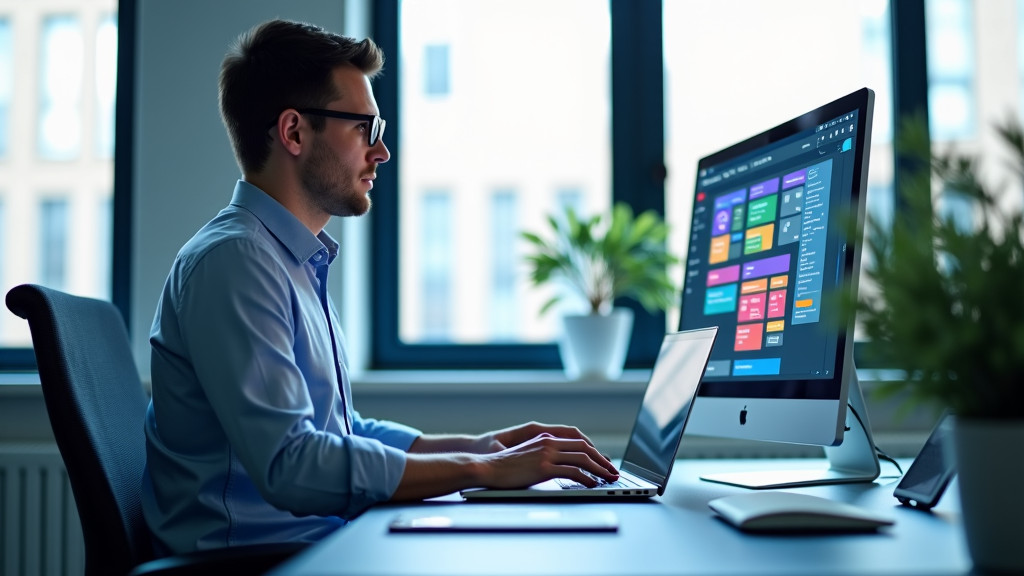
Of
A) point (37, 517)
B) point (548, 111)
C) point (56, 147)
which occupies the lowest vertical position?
point (37, 517)

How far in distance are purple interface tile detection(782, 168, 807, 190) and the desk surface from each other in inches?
21.7

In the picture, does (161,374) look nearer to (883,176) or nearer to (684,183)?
(684,183)

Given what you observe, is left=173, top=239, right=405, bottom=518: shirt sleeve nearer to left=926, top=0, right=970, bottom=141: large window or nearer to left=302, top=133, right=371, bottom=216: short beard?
left=302, top=133, right=371, bottom=216: short beard

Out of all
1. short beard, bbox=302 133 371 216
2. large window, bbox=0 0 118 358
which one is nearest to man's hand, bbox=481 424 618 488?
short beard, bbox=302 133 371 216

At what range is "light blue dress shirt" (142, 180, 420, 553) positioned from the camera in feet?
3.61

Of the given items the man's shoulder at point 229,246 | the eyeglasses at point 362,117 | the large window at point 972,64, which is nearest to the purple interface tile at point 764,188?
the eyeglasses at point 362,117

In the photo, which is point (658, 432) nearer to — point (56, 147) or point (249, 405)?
point (249, 405)

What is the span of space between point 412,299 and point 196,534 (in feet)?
5.28

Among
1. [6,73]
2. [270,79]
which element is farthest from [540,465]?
[6,73]

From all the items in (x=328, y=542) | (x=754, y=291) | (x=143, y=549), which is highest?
(x=754, y=291)

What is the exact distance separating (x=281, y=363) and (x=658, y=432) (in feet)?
1.87

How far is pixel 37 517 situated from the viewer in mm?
2260

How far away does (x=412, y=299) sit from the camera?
9.23 ft

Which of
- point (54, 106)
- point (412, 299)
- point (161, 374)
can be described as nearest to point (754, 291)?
point (161, 374)
